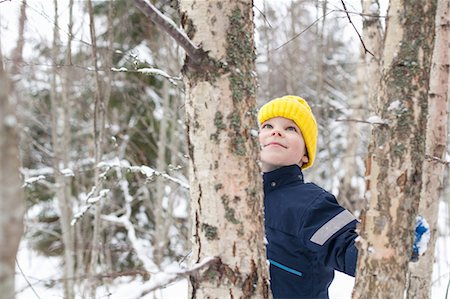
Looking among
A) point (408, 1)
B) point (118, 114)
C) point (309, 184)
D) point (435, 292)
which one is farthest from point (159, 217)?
point (408, 1)

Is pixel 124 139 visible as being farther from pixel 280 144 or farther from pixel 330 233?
pixel 330 233

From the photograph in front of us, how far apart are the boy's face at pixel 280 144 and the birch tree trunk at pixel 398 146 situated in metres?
1.01

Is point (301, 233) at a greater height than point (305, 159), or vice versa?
point (305, 159)

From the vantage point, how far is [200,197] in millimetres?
1612

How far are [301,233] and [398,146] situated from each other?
2.57 feet

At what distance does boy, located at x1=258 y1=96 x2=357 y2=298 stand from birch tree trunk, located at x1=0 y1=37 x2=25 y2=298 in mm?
1350

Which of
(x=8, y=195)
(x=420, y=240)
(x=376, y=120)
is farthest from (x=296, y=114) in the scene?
(x=8, y=195)

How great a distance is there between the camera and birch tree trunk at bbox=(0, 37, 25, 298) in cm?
72

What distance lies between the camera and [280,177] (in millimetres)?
2447

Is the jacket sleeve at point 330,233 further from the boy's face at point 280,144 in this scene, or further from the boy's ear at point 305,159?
the boy's ear at point 305,159

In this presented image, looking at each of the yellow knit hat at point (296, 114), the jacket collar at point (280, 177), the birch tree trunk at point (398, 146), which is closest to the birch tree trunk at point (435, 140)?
the yellow knit hat at point (296, 114)

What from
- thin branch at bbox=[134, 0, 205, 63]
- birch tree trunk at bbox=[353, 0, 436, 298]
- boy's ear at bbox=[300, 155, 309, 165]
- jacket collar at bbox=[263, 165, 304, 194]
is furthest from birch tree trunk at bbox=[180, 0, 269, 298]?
boy's ear at bbox=[300, 155, 309, 165]

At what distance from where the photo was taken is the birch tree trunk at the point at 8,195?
28.3 inches

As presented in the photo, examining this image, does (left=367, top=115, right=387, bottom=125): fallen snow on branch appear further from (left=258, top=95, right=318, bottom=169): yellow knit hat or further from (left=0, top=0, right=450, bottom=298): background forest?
(left=0, top=0, right=450, bottom=298): background forest
